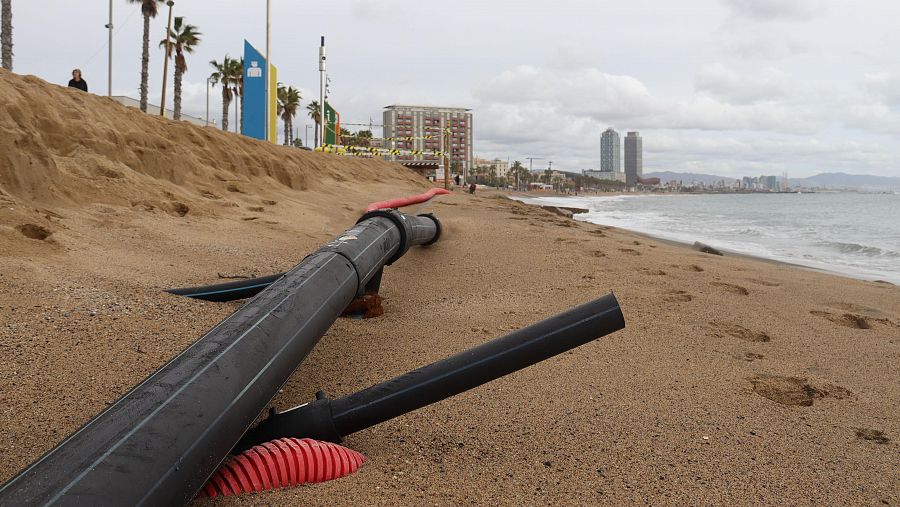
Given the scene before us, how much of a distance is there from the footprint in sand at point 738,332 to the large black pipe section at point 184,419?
8.15 ft

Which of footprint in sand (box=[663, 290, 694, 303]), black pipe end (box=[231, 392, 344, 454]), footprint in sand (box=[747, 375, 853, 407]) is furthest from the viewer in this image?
footprint in sand (box=[663, 290, 694, 303])

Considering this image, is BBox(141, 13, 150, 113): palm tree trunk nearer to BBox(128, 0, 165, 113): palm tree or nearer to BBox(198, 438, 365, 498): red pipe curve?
BBox(128, 0, 165, 113): palm tree

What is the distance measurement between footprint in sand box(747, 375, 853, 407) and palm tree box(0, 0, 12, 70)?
2088 centimetres

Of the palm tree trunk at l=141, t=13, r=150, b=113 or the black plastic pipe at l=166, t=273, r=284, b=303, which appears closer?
the black plastic pipe at l=166, t=273, r=284, b=303

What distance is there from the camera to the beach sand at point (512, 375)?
1826mm

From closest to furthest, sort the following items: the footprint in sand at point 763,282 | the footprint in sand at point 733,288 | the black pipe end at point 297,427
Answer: the black pipe end at point 297,427
the footprint in sand at point 733,288
the footprint in sand at point 763,282

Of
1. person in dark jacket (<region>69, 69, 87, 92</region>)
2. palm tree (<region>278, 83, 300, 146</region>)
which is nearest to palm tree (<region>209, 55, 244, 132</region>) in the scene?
palm tree (<region>278, 83, 300, 146</region>)

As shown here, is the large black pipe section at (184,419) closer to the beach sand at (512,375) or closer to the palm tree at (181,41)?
the beach sand at (512,375)

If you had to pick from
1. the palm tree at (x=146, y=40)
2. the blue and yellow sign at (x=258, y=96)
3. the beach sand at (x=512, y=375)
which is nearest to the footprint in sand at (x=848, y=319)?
the beach sand at (x=512, y=375)

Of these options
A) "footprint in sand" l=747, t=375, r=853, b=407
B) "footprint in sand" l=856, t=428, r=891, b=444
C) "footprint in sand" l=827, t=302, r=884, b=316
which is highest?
"footprint in sand" l=827, t=302, r=884, b=316

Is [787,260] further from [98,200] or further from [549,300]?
[98,200]

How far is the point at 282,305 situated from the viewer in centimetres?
204

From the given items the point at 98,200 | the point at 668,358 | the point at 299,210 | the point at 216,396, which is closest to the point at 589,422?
the point at 668,358

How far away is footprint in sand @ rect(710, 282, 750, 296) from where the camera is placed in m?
4.67
